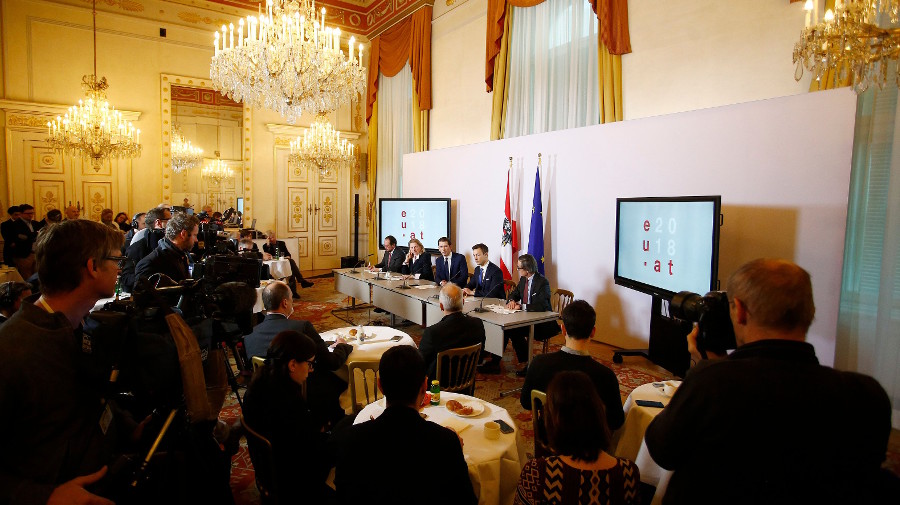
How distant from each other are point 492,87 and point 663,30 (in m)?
2.99

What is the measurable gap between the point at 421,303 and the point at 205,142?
23.2 feet

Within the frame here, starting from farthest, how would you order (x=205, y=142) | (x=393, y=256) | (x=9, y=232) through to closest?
(x=205, y=142), (x=393, y=256), (x=9, y=232)

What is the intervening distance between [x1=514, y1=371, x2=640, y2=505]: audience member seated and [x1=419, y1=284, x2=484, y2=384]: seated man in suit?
188cm

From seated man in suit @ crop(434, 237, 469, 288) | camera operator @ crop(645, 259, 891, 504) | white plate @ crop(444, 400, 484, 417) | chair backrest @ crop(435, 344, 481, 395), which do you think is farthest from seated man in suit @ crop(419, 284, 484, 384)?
seated man in suit @ crop(434, 237, 469, 288)

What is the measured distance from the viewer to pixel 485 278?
20.7ft

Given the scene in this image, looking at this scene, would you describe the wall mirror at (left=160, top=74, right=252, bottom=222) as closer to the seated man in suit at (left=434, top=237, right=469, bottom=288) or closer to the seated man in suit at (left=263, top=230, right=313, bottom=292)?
the seated man in suit at (left=263, top=230, right=313, bottom=292)

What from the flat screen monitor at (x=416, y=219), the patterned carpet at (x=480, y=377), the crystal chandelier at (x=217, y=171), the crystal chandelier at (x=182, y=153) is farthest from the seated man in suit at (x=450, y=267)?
the crystal chandelier at (x=182, y=153)

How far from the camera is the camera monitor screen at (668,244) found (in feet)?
14.1

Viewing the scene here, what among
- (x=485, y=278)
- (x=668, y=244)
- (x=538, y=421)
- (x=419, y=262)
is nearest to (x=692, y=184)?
(x=668, y=244)

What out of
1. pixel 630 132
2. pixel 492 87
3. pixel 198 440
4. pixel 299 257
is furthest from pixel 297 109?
pixel 299 257

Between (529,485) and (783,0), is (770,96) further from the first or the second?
(529,485)

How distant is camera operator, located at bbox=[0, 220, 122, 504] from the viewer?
1.23m

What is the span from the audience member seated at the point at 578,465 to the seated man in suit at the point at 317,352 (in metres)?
1.81

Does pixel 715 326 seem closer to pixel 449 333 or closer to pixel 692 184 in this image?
pixel 449 333
